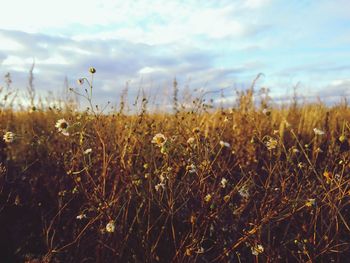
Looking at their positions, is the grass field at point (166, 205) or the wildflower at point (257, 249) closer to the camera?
the wildflower at point (257, 249)

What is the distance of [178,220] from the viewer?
10.6 feet

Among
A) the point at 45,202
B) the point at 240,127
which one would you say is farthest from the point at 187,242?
the point at 240,127

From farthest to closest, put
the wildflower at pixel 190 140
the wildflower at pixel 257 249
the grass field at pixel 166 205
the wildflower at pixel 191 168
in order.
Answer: the wildflower at pixel 190 140 → the wildflower at pixel 191 168 → the grass field at pixel 166 205 → the wildflower at pixel 257 249

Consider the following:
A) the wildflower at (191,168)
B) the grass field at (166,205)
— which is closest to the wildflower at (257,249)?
the grass field at (166,205)

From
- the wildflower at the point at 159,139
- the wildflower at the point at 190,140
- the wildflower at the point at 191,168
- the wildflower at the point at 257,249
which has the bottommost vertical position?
the wildflower at the point at 257,249

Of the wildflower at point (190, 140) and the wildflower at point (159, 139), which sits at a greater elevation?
the wildflower at point (159, 139)

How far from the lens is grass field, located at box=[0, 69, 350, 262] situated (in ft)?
9.25

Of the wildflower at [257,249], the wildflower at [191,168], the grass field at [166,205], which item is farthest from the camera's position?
the wildflower at [191,168]

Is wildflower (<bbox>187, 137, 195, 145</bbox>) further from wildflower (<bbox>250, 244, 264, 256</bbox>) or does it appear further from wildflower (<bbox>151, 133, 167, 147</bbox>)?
wildflower (<bbox>250, 244, 264, 256</bbox>)

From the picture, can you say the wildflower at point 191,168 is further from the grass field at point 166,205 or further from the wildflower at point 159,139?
the wildflower at point 159,139

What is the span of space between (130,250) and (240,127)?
254cm

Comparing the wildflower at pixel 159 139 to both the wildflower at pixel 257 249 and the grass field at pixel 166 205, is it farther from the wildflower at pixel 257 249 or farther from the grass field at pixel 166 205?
the wildflower at pixel 257 249

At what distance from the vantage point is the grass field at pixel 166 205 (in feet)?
9.25

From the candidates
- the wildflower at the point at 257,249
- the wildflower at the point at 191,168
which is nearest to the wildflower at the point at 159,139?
the wildflower at the point at 191,168
